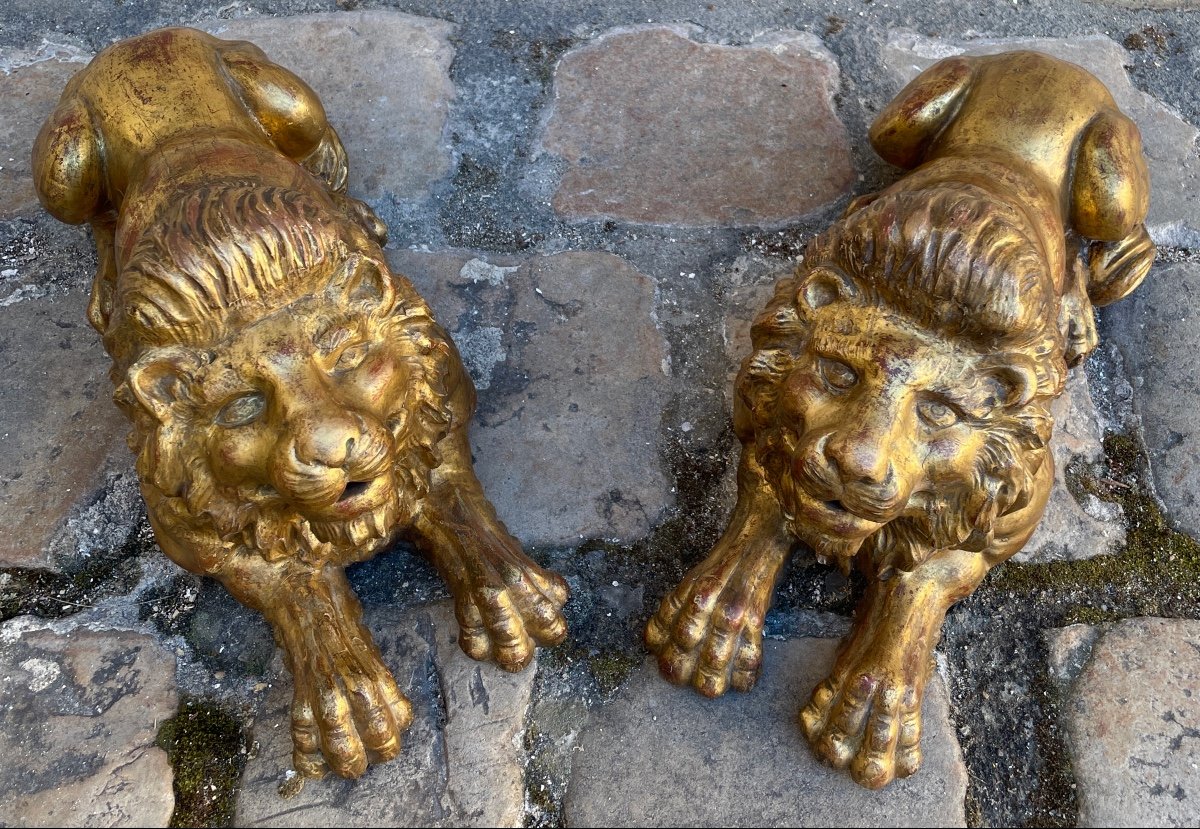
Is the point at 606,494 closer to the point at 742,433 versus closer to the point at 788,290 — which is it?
the point at 742,433

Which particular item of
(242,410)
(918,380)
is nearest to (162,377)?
(242,410)

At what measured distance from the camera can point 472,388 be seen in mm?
1964

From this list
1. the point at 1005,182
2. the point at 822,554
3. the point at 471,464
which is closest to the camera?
the point at 822,554

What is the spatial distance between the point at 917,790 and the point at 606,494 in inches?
31.8

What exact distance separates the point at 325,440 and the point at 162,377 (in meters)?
0.29

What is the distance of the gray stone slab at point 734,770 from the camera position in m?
1.65

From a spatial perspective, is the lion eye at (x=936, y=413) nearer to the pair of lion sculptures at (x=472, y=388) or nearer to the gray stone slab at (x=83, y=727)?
the pair of lion sculptures at (x=472, y=388)

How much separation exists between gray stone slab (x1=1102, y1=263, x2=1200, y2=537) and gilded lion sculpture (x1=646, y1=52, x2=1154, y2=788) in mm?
180

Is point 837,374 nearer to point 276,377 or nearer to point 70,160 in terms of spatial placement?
point 276,377

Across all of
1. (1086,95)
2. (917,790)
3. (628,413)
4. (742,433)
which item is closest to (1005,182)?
(1086,95)

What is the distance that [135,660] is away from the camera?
5.92 feet

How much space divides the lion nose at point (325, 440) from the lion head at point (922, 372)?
0.67m

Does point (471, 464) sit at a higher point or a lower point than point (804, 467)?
lower

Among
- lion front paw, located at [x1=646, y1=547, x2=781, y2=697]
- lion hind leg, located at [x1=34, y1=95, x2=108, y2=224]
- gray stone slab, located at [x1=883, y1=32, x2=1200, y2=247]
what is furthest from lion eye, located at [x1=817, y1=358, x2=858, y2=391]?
lion hind leg, located at [x1=34, y1=95, x2=108, y2=224]
